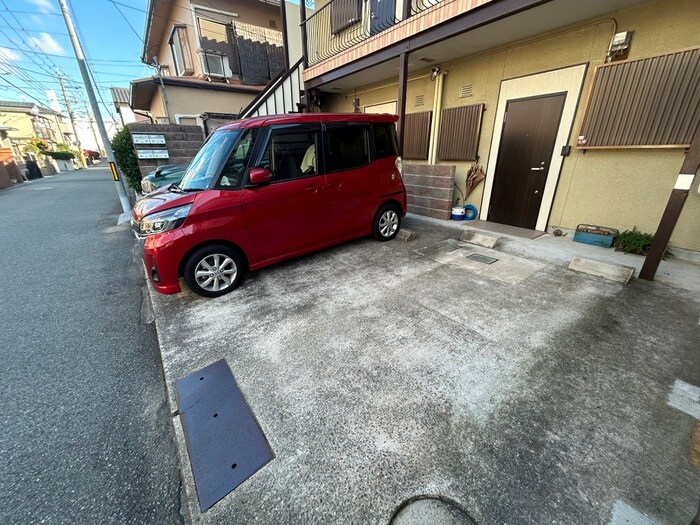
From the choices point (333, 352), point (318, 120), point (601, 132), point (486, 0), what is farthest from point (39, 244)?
point (601, 132)

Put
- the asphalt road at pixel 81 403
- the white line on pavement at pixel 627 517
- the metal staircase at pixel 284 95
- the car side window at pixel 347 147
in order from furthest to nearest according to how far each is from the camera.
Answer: the metal staircase at pixel 284 95 → the car side window at pixel 347 147 → the asphalt road at pixel 81 403 → the white line on pavement at pixel 627 517

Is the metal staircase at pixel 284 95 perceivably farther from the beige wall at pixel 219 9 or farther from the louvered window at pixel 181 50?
the louvered window at pixel 181 50

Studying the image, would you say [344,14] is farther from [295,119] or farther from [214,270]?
[214,270]

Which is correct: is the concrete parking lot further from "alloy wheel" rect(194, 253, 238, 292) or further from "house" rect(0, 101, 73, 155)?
"house" rect(0, 101, 73, 155)

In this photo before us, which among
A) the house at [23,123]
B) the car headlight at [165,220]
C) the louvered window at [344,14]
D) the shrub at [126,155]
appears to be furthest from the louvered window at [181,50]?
the house at [23,123]

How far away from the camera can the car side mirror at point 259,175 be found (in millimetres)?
2967

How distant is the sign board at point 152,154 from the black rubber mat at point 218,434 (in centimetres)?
770

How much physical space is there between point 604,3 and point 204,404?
237 inches

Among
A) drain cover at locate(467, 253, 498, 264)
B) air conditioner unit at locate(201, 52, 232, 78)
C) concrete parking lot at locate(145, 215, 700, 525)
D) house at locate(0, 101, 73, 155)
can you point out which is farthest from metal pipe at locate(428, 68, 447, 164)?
house at locate(0, 101, 73, 155)

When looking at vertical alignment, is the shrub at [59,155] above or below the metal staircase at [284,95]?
below

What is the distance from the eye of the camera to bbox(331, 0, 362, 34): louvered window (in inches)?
250

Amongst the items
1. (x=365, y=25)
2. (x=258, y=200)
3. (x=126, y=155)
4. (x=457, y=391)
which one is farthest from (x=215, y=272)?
(x=126, y=155)

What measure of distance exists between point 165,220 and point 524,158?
216 inches

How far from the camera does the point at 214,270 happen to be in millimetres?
3062
